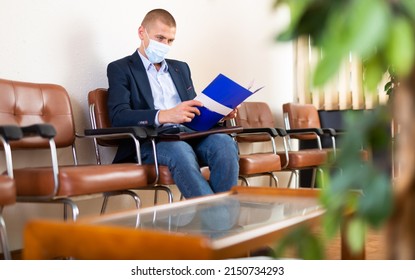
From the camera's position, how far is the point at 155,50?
11.4ft

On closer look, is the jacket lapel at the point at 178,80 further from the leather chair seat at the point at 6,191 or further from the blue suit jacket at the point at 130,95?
the leather chair seat at the point at 6,191

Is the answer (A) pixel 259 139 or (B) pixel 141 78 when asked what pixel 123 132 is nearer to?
(B) pixel 141 78

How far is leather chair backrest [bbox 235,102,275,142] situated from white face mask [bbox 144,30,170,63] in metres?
1.24

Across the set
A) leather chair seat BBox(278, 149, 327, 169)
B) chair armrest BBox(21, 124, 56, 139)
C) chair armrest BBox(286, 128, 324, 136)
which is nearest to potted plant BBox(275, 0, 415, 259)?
chair armrest BBox(21, 124, 56, 139)

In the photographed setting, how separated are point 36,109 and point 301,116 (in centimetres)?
271

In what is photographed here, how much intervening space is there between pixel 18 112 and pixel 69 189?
0.71 m

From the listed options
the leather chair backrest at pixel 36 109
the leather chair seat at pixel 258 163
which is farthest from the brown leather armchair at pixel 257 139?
the leather chair backrest at pixel 36 109

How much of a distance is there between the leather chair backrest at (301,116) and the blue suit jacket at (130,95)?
158 centimetres

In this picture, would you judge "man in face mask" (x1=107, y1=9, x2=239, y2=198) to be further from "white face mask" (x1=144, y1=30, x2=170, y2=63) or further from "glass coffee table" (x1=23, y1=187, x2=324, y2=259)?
"glass coffee table" (x1=23, y1=187, x2=324, y2=259)

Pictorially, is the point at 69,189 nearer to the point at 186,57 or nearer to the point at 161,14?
the point at 161,14

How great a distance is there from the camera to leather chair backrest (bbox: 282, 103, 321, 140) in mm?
5051

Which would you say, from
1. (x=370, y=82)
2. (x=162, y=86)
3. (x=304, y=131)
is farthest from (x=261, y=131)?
(x=370, y=82)

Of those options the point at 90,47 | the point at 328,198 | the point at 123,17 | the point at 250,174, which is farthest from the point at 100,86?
the point at 328,198

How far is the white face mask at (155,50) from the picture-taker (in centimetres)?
346
